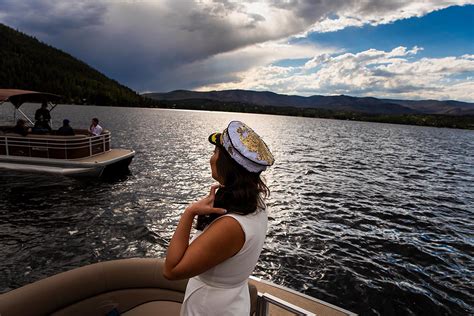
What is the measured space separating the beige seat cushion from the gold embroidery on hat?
3.39m

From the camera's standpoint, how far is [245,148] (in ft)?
6.96

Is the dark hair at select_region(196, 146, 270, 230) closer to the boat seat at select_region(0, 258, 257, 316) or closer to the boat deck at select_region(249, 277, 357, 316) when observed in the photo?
the boat seat at select_region(0, 258, 257, 316)

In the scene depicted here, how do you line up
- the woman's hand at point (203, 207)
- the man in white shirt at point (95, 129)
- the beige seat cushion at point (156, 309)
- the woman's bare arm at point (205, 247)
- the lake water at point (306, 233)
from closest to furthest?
the woman's bare arm at point (205, 247), the woman's hand at point (203, 207), the beige seat cushion at point (156, 309), the lake water at point (306, 233), the man in white shirt at point (95, 129)

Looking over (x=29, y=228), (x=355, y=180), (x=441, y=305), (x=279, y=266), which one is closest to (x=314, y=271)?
(x=279, y=266)

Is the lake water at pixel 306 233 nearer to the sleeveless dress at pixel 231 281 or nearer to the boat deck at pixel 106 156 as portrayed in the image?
the boat deck at pixel 106 156

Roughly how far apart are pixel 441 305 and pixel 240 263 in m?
10.6

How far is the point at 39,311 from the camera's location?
12.9ft

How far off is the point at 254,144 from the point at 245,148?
10 cm

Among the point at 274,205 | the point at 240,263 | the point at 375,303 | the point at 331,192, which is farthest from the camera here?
the point at 331,192

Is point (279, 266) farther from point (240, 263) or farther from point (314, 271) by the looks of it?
point (240, 263)

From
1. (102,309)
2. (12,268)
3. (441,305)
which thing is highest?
(102,309)

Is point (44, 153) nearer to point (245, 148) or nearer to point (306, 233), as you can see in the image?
A: point (306, 233)

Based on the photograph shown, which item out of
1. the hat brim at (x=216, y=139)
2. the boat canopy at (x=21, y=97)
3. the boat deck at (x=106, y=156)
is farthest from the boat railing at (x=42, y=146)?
the hat brim at (x=216, y=139)

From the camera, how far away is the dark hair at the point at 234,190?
205 centimetres
